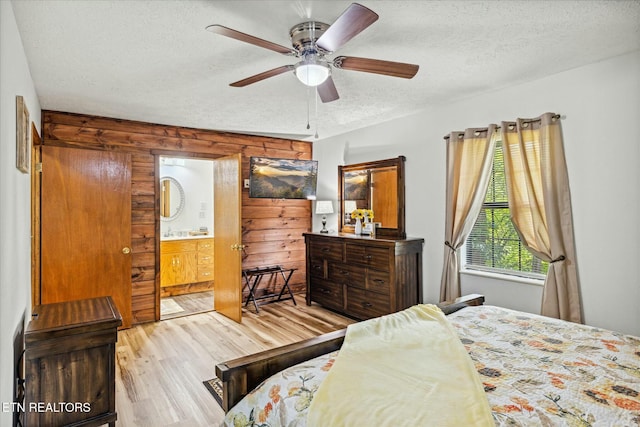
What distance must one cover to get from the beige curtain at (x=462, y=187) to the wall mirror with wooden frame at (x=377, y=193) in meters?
0.69

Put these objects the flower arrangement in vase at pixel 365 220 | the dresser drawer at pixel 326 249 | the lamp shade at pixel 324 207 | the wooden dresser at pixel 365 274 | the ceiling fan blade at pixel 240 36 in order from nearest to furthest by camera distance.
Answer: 1. the ceiling fan blade at pixel 240 36
2. the wooden dresser at pixel 365 274
3. the dresser drawer at pixel 326 249
4. the flower arrangement in vase at pixel 365 220
5. the lamp shade at pixel 324 207

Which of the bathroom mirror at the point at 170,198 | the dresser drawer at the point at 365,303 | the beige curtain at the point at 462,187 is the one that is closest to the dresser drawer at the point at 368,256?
the dresser drawer at the point at 365,303

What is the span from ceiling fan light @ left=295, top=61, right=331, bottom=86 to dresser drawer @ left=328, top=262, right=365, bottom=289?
248cm

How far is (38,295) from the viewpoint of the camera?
3.55 metres

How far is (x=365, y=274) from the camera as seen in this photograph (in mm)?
4102

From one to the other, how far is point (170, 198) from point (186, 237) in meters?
0.89

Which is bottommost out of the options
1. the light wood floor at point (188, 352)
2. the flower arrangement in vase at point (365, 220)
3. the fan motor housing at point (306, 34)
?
the light wood floor at point (188, 352)

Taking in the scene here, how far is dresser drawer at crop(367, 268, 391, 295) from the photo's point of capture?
3838 millimetres

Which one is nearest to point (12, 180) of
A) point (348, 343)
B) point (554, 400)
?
point (348, 343)

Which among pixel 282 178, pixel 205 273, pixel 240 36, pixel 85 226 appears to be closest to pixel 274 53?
pixel 240 36

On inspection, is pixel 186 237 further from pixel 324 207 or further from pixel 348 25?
pixel 348 25

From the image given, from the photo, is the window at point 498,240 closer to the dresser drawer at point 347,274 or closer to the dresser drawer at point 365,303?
the dresser drawer at point 365,303

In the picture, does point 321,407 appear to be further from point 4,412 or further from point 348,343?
point 4,412

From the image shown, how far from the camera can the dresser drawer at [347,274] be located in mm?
4164
